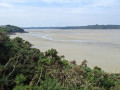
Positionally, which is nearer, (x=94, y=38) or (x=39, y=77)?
(x=39, y=77)

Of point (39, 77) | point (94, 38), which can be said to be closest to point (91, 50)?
point (39, 77)

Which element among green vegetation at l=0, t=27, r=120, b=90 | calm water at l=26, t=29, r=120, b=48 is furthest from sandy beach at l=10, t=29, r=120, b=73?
green vegetation at l=0, t=27, r=120, b=90

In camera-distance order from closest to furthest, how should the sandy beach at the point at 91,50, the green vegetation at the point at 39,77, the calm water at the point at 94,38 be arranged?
the green vegetation at the point at 39,77 < the sandy beach at the point at 91,50 < the calm water at the point at 94,38

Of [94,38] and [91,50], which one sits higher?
[94,38]

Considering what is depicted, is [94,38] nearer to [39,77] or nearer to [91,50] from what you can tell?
[91,50]

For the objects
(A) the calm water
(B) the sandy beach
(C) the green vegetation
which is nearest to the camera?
(C) the green vegetation

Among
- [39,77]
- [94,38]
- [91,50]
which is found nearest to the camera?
[39,77]

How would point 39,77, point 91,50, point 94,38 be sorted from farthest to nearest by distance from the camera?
1. point 94,38
2. point 91,50
3. point 39,77

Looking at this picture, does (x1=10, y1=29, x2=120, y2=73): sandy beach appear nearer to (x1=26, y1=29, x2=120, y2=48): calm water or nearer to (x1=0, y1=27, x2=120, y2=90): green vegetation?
(x1=26, y1=29, x2=120, y2=48): calm water

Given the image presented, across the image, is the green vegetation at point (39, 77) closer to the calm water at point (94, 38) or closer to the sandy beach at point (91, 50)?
the sandy beach at point (91, 50)

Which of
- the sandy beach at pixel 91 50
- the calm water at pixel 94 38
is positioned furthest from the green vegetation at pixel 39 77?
the calm water at pixel 94 38

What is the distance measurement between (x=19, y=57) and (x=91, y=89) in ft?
10.4

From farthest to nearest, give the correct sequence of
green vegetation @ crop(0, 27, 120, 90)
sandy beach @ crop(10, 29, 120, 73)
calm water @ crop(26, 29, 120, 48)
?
calm water @ crop(26, 29, 120, 48) < sandy beach @ crop(10, 29, 120, 73) < green vegetation @ crop(0, 27, 120, 90)

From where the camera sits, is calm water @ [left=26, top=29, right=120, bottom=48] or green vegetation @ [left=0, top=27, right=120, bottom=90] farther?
calm water @ [left=26, top=29, right=120, bottom=48]
